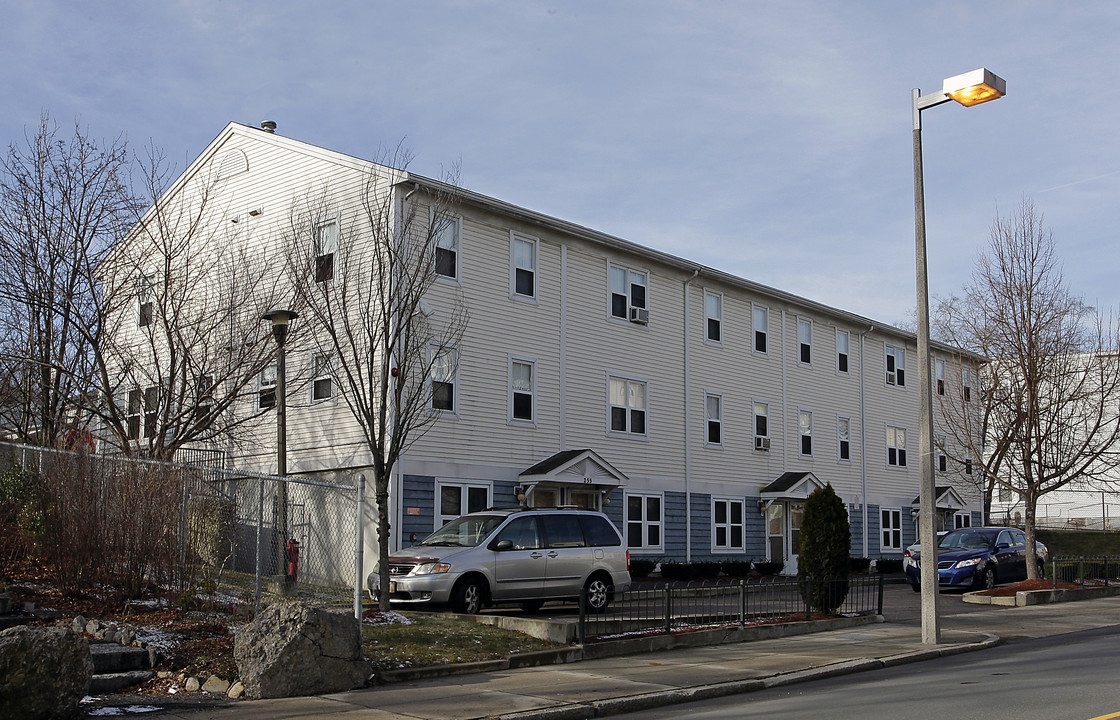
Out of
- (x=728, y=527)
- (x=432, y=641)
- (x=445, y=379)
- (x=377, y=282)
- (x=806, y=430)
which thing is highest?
(x=377, y=282)

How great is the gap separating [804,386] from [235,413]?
1849 cm

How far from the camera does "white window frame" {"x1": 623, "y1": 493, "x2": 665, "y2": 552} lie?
2825 centimetres

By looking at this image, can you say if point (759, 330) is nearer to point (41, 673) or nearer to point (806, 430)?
point (806, 430)

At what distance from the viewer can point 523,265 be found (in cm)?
2639

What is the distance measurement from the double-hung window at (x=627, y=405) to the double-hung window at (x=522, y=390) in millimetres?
2936

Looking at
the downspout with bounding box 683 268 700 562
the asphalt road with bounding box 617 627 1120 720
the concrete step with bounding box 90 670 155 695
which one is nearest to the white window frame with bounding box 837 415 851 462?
the downspout with bounding box 683 268 700 562

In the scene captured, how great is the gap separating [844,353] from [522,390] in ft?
52.5

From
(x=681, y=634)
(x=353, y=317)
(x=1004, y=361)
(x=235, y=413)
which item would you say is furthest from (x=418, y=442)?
(x=1004, y=361)

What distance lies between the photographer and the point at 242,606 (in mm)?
13836

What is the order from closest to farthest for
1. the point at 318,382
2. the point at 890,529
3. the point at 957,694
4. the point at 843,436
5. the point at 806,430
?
the point at 957,694 → the point at 318,382 → the point at 806,430 → the point at 843,436 → the point at 890,529

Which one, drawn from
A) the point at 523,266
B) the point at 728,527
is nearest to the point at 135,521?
the point at 523,266

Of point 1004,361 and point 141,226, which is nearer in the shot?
point 141,226

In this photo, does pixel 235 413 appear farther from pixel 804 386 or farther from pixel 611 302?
pixel 804 386

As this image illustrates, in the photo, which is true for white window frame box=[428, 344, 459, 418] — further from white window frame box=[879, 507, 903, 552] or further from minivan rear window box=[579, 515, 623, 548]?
white window frame box=[879, 507, 903, 552]
